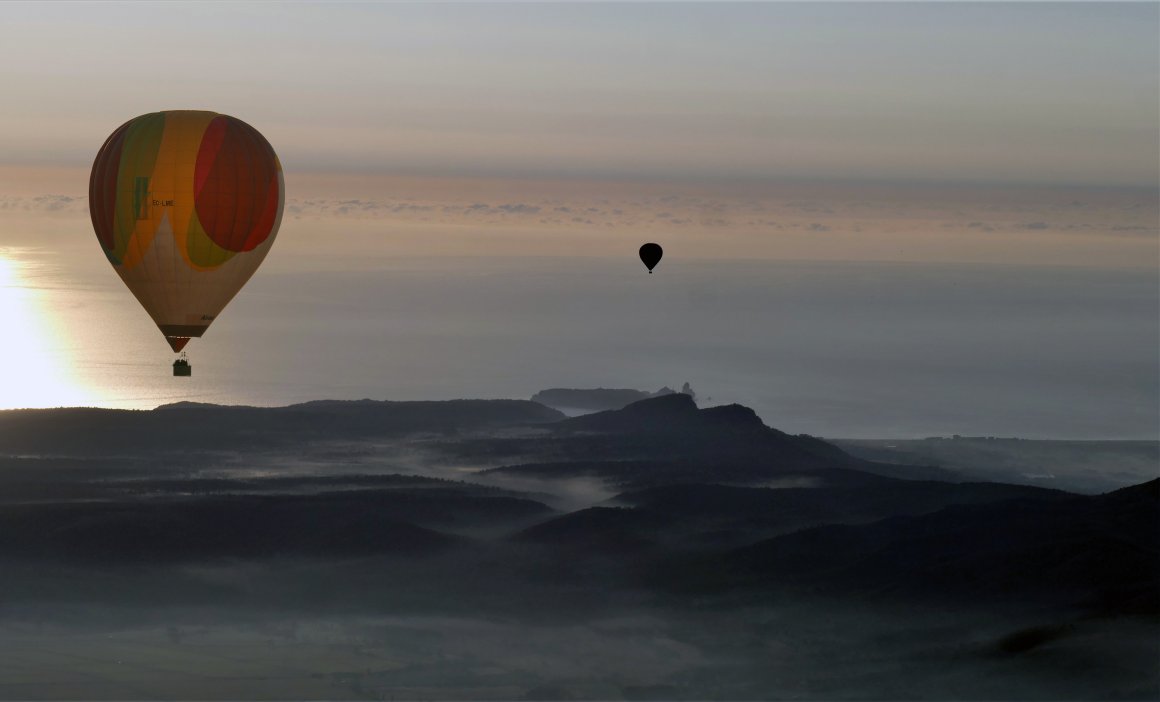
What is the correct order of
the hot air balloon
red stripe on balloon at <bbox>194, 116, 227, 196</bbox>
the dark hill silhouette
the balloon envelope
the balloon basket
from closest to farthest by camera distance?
the balloon basket
the hot air balloon
red stripe on balloon at <bbox>194, 116, 227, 196</bbox>
the balloon envelope
the dark hill silhouette

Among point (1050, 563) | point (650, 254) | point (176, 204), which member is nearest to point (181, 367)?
point (176, 204)

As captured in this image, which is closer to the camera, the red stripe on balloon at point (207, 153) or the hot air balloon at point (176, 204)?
the hot air balloon at point (176, 204)

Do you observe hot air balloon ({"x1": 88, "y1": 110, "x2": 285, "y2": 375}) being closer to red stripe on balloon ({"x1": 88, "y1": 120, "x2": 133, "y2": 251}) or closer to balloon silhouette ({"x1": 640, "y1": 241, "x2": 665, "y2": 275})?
red stripe on balloon ({"x1": 88, "y1": 120, "x2": 133, "y2": 251})

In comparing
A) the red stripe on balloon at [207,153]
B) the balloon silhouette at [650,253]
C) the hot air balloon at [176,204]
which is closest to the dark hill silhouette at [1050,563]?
the balloon silhouette at [650,253]

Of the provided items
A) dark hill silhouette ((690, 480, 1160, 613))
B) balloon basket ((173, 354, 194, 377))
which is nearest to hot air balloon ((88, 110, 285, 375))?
balloon basket ((173, 354, 194, 377))

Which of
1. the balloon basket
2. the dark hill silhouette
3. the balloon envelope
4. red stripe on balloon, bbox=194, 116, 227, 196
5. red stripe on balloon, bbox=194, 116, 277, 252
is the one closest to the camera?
the balloon basket

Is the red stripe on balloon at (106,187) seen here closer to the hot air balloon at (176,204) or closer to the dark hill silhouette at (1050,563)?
the hot air balloon at (176,204)
